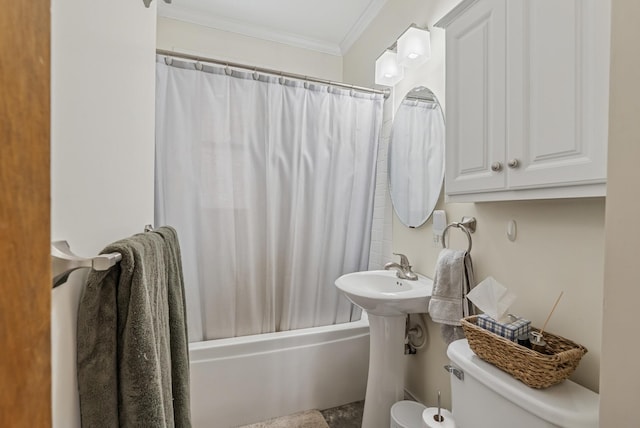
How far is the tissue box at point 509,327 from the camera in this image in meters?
0.89

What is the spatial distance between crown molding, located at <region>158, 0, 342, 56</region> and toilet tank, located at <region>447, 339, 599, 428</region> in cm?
240

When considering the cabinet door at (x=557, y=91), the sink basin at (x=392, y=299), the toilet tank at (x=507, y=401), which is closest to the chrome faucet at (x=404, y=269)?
the sink basin at (x=392, y=299)

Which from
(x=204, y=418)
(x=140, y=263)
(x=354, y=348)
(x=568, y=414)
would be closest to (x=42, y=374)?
(x=140, y=263)

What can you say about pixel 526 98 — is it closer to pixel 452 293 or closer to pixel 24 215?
pixel 452 293

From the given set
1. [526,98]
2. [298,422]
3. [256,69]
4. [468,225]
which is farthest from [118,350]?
[256,69]

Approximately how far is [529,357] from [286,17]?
2.43m

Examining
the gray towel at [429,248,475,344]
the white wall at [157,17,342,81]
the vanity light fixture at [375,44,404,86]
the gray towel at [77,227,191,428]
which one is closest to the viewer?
the gray towel at [77,227,191,428]

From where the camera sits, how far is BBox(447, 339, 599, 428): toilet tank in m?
0.73

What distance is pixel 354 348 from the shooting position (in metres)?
1.84

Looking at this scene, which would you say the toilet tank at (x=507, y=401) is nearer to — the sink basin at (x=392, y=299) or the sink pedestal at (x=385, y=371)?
the sink basin at (x=392, y=299)

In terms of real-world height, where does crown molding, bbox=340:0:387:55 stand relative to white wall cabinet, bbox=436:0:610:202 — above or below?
above

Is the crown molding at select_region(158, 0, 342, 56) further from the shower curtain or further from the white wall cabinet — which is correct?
the white wall cabinet

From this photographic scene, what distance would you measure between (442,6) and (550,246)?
4.17ft

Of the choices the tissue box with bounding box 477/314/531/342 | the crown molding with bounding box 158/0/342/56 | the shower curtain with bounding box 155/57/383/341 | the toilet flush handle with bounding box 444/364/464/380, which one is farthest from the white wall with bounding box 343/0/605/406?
the crown molding with bounding box 158/0/342/56
